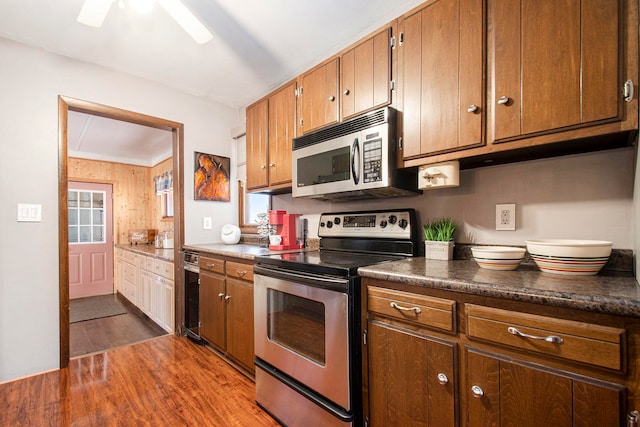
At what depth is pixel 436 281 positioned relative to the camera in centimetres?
106

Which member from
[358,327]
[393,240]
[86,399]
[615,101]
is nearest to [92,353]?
[86,399]

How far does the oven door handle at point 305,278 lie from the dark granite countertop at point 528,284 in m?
0.11

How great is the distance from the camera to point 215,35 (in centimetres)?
205

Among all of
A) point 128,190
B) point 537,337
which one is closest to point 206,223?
point 537,337

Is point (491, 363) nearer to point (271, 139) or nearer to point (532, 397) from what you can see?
point (532, 397)

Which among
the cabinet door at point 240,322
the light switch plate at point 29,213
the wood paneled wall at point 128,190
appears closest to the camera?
the cabinet door at point 240,322

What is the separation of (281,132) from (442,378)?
191 cm

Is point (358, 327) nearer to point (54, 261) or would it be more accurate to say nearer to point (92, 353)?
point (54, 261)

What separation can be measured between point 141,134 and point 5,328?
280 centimetres

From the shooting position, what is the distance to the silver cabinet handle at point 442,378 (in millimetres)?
1035

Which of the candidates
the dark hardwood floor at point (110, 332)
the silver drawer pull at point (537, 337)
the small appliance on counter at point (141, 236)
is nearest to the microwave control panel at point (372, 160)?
the silver drawer pull at point (537, 337)

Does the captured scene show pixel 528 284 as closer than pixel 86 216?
Yes

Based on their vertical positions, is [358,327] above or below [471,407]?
above

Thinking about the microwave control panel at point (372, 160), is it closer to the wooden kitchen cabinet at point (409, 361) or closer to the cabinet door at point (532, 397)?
the wooden kitchen cabinet at point (409, 361)
